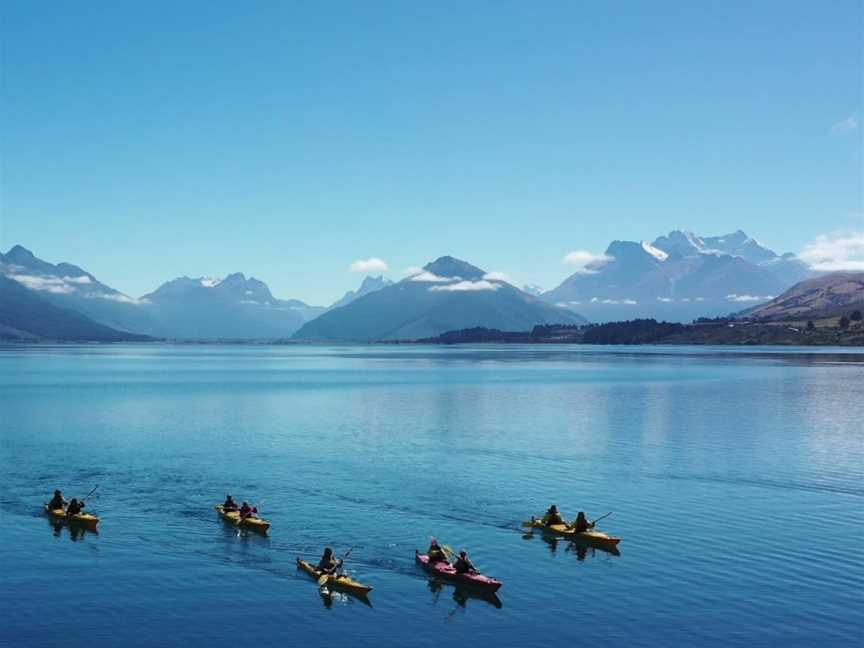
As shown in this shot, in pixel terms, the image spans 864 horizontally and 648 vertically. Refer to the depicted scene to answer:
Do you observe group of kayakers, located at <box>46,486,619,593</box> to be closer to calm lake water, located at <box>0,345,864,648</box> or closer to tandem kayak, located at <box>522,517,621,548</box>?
tandem kayak, located at <box>522,517,621,548</box>

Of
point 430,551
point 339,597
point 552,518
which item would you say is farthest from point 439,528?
point 339,597

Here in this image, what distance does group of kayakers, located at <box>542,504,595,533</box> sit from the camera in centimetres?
5588

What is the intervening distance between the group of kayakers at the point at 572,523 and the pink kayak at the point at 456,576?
11753mm

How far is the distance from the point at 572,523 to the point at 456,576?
45.0ft

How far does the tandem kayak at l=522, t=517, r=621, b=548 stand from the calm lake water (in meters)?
1.26

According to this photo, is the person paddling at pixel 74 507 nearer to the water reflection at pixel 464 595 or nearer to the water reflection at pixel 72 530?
the water reflection at pixel 72 530

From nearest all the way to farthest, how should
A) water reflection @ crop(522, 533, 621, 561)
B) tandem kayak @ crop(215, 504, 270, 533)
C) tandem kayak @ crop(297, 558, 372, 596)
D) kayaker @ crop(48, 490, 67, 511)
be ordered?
1. tandem kayak @ crop(297, 558, 372, 596)
2. water reflection @ crop(522, 533, 621, 561)
3. tandem kayak @ crop(215, 504, 270, 533)
4. kayaker @ crop(48, 490, 67, 511)

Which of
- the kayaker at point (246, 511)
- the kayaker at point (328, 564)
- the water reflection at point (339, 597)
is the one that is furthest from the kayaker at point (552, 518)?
the kayaker at point (246, 511)

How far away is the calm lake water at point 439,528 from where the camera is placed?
40500mm

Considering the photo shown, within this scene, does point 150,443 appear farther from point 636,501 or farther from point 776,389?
point 776,389

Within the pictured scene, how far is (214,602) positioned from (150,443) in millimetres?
63312

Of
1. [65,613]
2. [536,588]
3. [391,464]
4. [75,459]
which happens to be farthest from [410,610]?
[75,459]

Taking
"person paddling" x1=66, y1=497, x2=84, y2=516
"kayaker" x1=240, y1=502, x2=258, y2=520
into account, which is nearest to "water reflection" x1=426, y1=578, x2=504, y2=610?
"kayaker" x1=240, y1=502, x2=258, y2=520

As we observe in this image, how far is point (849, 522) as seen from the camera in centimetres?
5975
